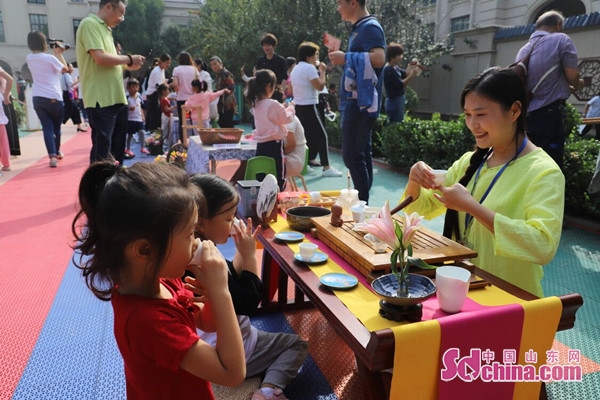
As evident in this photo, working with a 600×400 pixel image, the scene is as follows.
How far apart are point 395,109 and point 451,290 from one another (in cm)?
639

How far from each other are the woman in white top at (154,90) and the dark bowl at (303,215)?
8.04 m

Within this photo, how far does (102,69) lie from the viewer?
4516 millimetres

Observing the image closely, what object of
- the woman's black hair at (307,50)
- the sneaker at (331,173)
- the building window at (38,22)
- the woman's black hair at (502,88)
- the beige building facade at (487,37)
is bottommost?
the sneaker at (331,173)

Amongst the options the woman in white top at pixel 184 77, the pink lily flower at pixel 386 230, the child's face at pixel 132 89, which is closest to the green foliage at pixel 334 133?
the woman in white top at pixel 184 77

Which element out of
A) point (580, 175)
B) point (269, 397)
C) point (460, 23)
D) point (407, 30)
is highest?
point (460, 23)

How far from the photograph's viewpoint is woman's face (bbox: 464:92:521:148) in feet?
5.95

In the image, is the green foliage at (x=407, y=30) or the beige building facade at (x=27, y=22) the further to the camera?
the beige building facade at (x=27, y=22)

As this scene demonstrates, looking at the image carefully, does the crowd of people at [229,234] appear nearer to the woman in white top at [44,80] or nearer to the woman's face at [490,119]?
the woman's face at [490,119]

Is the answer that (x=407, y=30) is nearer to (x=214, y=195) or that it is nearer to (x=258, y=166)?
(x=258, y=166)

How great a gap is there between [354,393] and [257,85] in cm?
327

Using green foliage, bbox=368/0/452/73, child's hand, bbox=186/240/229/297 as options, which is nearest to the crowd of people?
child's hand, bbox=186/240/229/297

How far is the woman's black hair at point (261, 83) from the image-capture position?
4.52 metres

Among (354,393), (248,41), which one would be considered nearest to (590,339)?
(354,393)

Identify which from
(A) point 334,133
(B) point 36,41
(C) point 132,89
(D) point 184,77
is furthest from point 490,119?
(C) point 132,89
